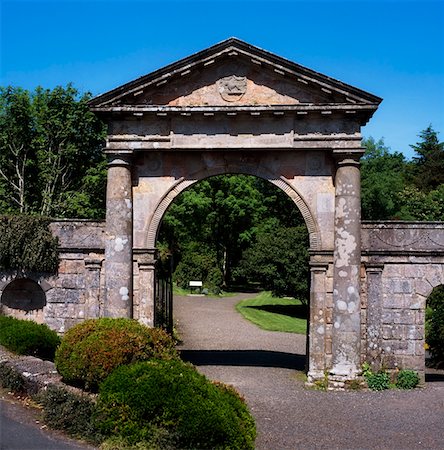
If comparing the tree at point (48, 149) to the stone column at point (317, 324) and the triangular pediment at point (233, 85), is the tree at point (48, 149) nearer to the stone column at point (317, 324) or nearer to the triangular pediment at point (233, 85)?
the triangular pediment at point (233, 85)

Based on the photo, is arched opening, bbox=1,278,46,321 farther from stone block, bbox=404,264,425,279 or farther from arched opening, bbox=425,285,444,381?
arched opening, bbox=425,285,444,381

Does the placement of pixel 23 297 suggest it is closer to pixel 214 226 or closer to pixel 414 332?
pixel 414 332

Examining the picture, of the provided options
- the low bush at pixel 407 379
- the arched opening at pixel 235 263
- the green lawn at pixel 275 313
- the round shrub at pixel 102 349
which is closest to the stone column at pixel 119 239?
the arched opening at pixel 235 263

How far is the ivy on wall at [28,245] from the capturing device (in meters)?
14.6

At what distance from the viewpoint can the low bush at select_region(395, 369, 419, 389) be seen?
13.3 meters

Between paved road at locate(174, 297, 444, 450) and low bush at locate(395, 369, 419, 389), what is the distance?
0.32 metres

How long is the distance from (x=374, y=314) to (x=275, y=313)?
62.4 feet

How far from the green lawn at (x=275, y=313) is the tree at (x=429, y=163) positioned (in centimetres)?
1527

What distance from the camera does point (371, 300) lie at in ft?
45.1

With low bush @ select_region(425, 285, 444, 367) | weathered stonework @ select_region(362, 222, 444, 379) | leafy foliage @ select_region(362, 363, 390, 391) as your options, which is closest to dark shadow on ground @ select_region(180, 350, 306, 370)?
leafy foliage @ select_region(362, 363, 390, 391)

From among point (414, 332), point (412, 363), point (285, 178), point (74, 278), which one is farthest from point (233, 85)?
point (412, 363)

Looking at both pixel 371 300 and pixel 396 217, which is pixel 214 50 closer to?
pixel 371 300

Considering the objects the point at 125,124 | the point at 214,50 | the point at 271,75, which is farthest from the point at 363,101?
the point at 125,124

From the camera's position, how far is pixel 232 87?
13844mm
